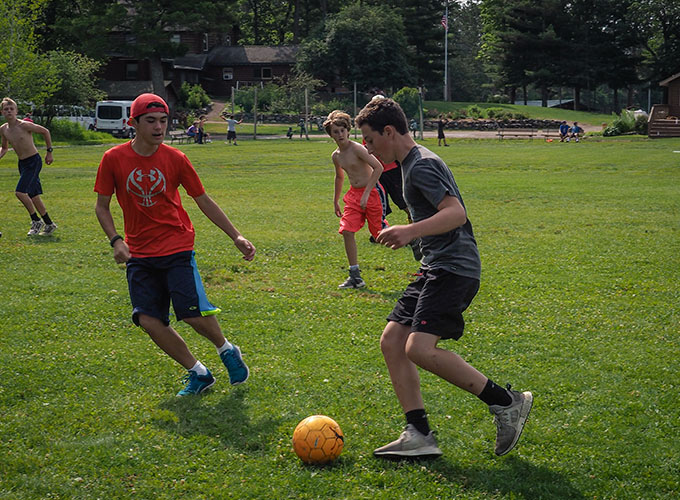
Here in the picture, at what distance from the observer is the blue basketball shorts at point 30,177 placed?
12898 millimetres

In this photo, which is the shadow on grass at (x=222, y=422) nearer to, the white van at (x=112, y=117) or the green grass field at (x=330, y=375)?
the green grass field at (x=330, y=375)

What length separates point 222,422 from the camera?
5.04m

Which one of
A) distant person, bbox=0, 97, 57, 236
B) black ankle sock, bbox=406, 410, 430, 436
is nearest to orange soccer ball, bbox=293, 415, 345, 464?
black ankle sock, bbox=406, 410, 430, 436

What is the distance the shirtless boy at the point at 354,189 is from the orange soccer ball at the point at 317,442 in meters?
4.52

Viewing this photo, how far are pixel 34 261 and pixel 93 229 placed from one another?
2.99 m

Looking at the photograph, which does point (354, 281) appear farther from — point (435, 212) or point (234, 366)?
point (435, 212)

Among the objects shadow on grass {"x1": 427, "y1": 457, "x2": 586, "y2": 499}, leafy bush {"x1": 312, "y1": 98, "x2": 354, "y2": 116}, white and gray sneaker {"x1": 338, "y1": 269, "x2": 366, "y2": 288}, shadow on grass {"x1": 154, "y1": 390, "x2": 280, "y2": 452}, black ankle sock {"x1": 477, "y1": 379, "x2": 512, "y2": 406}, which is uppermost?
leafy bush {"x1": 312, "y1": 98, "x2": 354, "y2": 116}

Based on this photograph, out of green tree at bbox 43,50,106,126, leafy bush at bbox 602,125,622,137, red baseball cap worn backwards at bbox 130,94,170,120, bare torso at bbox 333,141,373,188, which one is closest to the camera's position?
red baseball cap worn backwards at bbox 130,94,170,120

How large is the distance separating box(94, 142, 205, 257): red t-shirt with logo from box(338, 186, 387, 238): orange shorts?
3.94 meters

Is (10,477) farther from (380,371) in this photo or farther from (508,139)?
(508,139)

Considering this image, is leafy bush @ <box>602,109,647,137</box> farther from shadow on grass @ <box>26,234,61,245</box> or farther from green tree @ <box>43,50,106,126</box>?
shadow on grass @ <box>26,234,61,245</box>

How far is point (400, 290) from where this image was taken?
29.1ft

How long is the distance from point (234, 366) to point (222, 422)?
2.17 ft

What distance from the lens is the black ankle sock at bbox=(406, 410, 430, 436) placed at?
449cm
